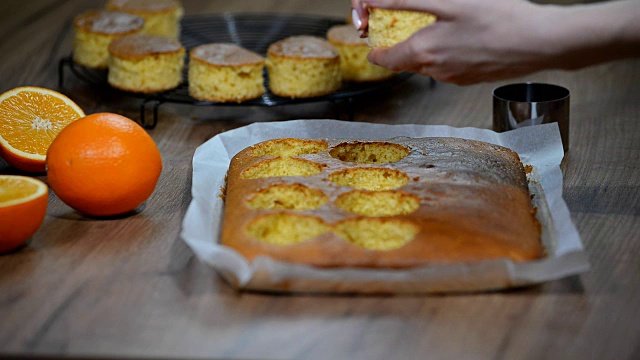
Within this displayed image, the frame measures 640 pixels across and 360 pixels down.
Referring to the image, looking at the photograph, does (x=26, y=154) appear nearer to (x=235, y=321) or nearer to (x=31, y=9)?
(x=235, y=321)

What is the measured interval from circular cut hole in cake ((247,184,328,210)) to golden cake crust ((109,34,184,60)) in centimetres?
97

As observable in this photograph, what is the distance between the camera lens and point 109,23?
106 inches

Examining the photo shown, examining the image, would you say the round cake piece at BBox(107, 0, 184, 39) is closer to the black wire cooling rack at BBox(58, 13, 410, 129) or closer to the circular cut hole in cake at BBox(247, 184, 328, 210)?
the black wire cooling rack at BBox(58, 13, 410, 129)

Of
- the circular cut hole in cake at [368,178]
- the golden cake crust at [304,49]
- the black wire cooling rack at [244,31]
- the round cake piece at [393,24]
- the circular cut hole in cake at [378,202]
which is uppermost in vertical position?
the round cake piece at [393,24]

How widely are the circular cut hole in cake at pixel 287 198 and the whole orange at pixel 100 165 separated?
0.26 m

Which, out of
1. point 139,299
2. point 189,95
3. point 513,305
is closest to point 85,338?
point 139,299

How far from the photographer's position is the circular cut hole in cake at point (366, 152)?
6.15ft

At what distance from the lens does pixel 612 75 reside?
275 centimetres

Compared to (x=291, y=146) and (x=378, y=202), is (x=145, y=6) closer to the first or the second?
(x=291, y=146)

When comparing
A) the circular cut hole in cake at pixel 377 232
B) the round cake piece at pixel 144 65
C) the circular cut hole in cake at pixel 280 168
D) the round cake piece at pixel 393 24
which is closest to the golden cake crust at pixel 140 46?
the round cake piece at pixel 144 65

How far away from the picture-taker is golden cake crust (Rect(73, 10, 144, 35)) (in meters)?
2.64

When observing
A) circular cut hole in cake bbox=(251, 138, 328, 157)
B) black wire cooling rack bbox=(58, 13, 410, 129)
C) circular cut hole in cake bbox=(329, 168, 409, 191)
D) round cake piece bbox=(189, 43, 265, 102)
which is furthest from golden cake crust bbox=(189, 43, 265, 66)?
circular cut hole in cake bbox=(329, 168, 409, 191)

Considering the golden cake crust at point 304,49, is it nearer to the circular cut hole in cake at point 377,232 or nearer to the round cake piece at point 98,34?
the round cake piece at point 98,34

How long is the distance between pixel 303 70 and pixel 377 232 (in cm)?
104
